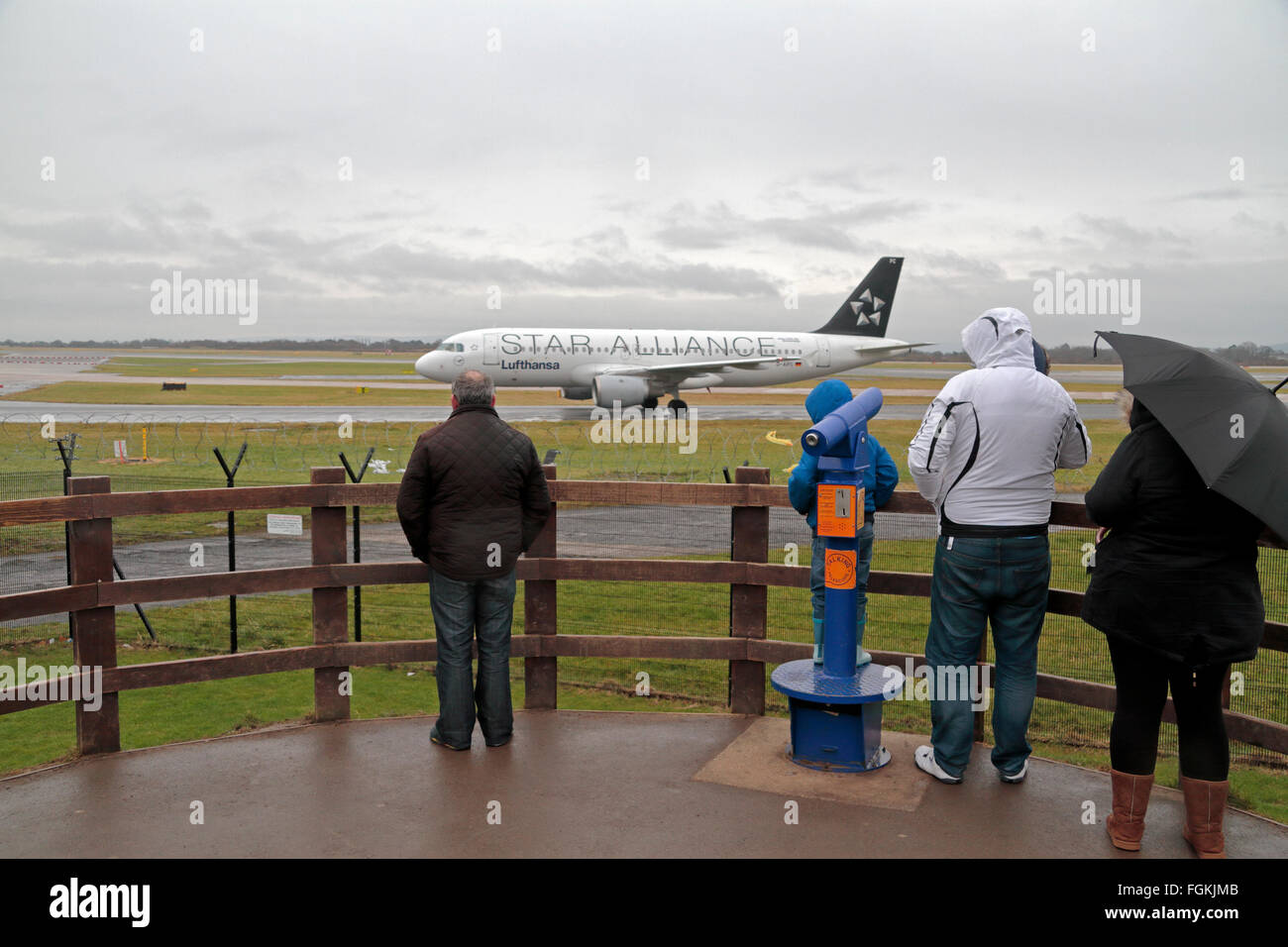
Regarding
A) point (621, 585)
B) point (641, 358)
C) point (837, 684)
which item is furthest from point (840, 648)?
point (641, 358)

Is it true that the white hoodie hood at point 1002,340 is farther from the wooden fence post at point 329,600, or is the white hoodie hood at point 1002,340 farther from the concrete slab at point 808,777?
the wooden fence post at point 329,600

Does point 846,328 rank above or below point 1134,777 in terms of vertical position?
above

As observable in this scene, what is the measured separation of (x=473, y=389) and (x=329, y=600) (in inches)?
57.5

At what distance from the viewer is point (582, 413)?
130 ft

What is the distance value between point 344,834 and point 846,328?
5025 centimetres

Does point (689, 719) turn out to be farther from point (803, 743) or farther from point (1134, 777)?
point (1134, 777)

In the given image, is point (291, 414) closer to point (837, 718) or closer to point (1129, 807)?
point (837, 718)

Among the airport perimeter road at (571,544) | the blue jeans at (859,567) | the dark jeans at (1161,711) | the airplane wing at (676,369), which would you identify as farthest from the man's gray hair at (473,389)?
the airplane wing at (676,369)

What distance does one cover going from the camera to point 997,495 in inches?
164

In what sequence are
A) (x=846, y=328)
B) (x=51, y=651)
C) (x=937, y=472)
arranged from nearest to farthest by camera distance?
(x=937, y=472) → (x=51, y=651) → (x=846, y=328)

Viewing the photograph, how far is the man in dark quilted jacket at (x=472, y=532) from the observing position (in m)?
4.70
